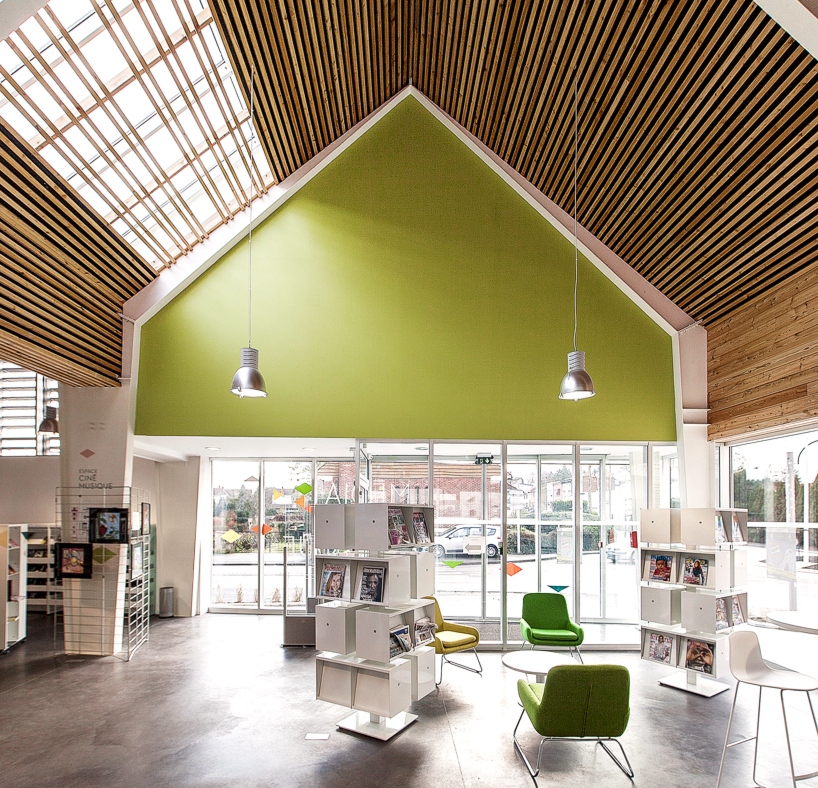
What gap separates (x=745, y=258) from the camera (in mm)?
6844

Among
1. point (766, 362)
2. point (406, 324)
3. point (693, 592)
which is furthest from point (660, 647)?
point (406, 324)

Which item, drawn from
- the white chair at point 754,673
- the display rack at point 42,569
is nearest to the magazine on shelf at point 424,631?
the white chair at point 754,673

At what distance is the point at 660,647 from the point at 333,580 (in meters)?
3.89

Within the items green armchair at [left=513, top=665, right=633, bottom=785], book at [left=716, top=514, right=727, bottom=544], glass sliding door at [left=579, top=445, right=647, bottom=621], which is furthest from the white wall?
book at [left=716, top=514, right=727, bottom=544]

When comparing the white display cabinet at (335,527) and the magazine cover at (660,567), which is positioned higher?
the white display cabinet at (335,527)

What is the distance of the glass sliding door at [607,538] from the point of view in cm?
877

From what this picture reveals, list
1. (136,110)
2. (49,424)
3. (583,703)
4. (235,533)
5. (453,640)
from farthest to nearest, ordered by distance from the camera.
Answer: (235,533) < (49,424) < (453,640) < (136,110) < (583,703)

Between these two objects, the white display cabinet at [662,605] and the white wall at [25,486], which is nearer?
the white display cabinet at [662,605]

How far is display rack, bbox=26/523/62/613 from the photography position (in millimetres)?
10586

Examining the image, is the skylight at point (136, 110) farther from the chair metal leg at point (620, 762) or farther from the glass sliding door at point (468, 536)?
the chair metal leg at point (620, 762)

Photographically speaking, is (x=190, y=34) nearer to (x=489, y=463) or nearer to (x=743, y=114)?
(x=743, y=114)

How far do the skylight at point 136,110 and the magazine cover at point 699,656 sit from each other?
7.62 meters

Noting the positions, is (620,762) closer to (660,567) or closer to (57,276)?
(660,567)

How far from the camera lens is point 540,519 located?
874 centimetres
